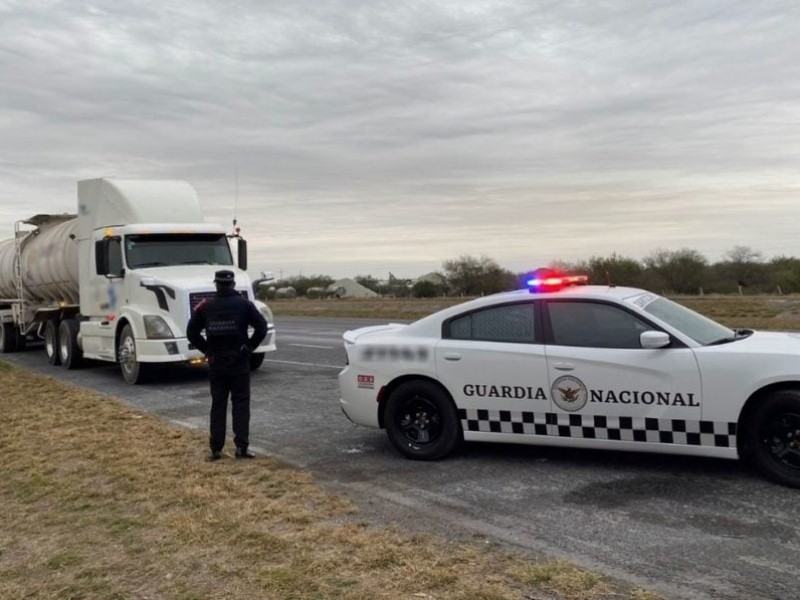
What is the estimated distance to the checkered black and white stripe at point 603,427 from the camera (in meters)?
5.43

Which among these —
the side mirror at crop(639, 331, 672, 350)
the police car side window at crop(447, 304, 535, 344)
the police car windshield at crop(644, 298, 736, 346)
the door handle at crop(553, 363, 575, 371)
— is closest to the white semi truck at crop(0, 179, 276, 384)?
the police car side window at crop(447, 304, 535, 344)

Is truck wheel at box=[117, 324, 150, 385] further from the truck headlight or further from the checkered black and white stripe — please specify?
the checkered black and white stripe

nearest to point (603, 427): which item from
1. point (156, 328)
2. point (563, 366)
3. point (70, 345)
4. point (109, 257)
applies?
point (563, 366)

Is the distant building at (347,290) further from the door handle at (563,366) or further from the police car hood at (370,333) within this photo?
the door handle at (563,366)

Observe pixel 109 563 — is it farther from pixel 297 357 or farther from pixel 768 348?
pixel 297 357

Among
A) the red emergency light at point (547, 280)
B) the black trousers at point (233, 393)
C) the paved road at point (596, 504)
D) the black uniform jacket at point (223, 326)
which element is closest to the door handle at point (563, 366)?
the red emergency light at point (547, 280)

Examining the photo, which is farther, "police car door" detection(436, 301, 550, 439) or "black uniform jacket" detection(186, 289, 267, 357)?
"black uniform jacket" detection(186, 289, 267, 357)

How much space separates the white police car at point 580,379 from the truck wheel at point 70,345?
9.80m

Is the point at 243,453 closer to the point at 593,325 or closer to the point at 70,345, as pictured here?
the point at 593,325

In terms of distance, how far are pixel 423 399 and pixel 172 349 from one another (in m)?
6.60

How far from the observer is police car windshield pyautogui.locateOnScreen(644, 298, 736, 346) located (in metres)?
5.81

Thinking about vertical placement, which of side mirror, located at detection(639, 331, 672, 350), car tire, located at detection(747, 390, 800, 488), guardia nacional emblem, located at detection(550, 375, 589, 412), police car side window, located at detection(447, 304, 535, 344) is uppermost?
police car side window, located at detection(447, 304, 535, 344)

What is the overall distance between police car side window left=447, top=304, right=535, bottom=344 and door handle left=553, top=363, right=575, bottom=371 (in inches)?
12.9

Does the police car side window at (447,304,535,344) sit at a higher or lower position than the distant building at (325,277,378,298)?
lower
